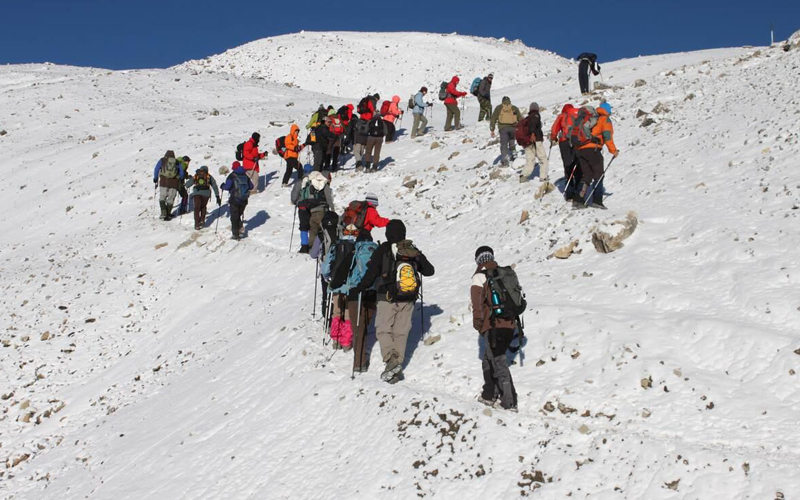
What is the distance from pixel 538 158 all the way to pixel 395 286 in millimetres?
8753

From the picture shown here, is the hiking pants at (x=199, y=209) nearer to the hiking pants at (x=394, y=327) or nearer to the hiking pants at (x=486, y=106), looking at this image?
the hiking pants at (x=394, y=327)

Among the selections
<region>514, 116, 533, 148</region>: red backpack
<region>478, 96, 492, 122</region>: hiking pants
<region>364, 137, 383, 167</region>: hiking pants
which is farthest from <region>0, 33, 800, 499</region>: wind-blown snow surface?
<region>478, 96, 492, 122</region>: hiking pants

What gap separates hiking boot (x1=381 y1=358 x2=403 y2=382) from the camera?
33.0 feet

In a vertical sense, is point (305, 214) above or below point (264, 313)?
above

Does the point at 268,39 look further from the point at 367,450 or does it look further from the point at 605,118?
the point at 367,450

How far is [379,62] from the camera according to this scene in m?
59.2

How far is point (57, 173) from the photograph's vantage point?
30562mm

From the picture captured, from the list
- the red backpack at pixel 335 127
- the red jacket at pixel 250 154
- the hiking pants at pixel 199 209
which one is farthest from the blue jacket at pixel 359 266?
the red backpack at pixel 335 127

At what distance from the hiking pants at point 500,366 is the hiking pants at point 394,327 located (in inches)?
Answer: 60.6

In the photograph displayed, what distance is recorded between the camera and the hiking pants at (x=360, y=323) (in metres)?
10.6

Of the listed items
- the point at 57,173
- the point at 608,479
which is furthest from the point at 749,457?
the point at 57,173

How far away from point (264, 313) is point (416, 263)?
227 inches

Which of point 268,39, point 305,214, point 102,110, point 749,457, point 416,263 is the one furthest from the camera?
point 268,39

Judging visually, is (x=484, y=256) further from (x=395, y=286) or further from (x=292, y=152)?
(x=292, y=152)
